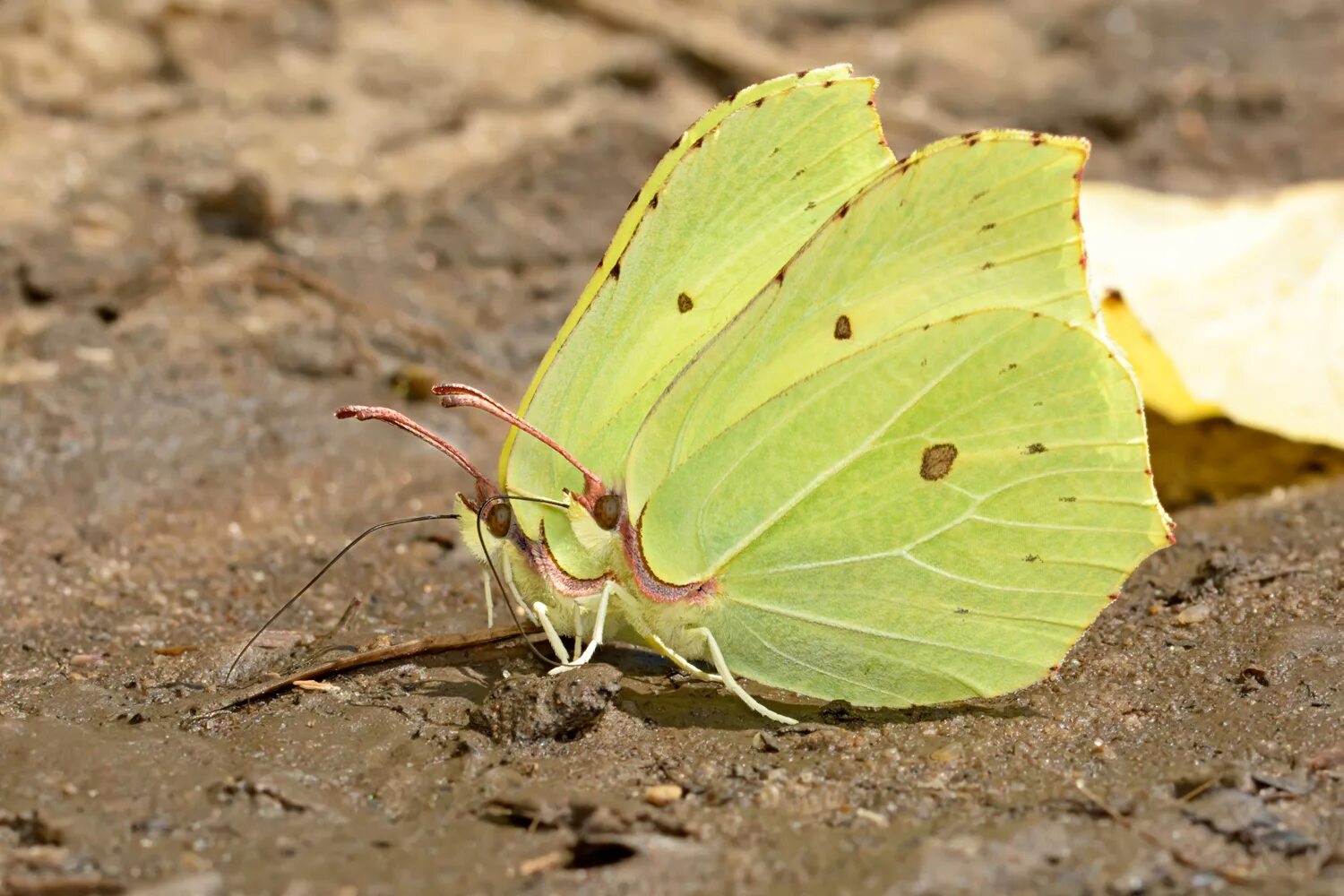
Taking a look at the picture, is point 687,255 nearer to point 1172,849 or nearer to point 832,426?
point 832,426

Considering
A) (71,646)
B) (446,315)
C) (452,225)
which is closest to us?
(71,646)

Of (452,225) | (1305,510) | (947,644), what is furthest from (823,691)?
(452,225)

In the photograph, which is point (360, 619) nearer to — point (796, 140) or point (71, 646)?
point (71, 646)

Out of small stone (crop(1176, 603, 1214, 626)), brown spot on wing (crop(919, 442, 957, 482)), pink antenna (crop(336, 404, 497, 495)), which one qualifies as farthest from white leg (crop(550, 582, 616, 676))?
small stone (crop(1176, 603, 1214, 626))

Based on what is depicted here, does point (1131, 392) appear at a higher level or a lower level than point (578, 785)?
higher

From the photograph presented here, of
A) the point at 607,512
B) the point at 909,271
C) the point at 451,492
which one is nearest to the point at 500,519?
the point at 607,512

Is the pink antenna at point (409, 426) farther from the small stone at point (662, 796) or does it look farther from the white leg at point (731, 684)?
the small stone at point (662, 796)
